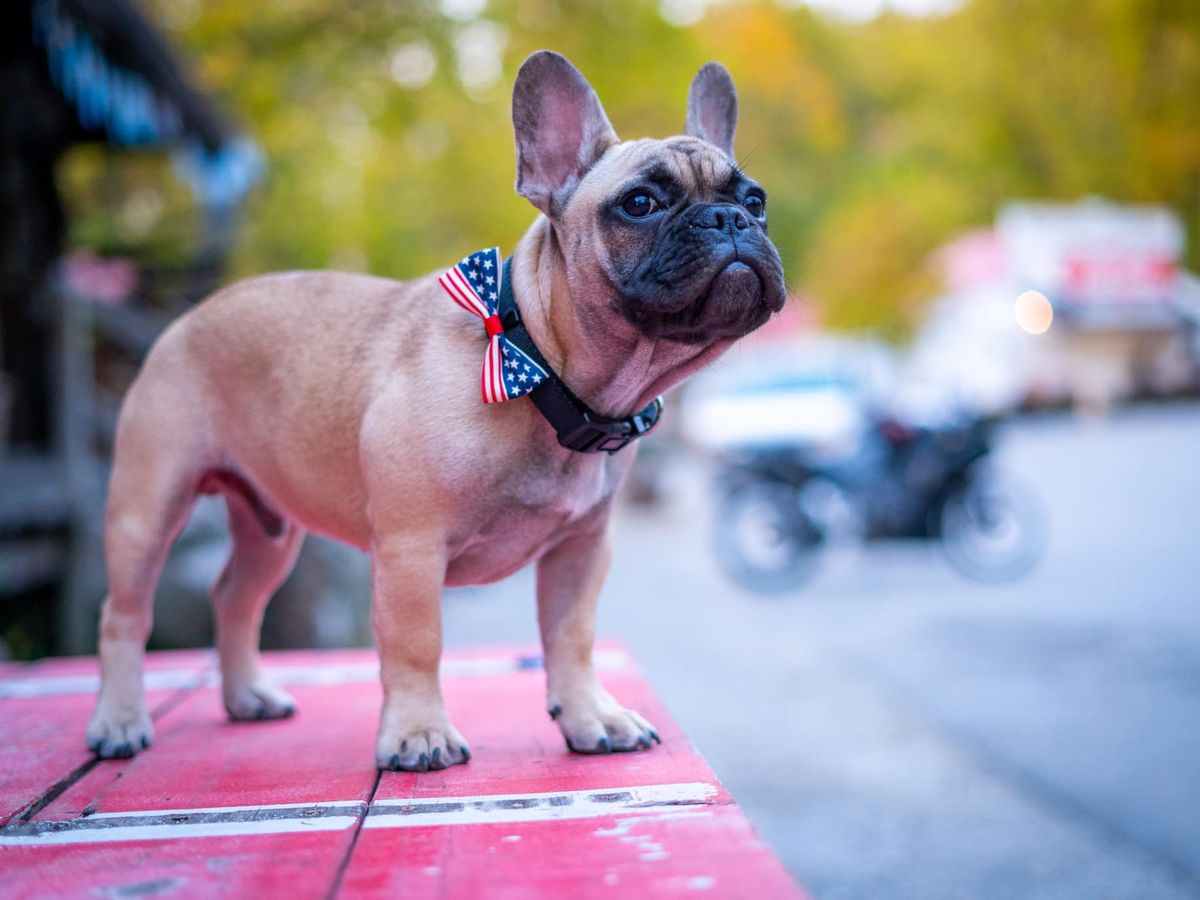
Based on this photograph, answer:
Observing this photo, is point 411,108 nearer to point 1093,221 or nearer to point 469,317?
point 469,317

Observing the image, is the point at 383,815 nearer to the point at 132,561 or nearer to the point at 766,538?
the point at 132,561

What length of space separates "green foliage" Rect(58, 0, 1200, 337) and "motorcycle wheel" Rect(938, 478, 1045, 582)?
3752 mm

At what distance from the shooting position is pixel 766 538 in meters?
10.6

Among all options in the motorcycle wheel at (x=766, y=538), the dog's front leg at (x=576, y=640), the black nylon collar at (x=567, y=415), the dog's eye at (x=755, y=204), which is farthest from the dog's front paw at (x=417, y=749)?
the motorcycle wheel at (x=766, y=538)

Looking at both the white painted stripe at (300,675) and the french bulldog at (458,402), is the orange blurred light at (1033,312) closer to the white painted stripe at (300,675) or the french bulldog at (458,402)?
the white painted stripe at (300,675)

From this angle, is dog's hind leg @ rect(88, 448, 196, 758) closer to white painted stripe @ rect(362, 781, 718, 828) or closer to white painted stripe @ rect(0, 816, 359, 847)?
white painted stripe @ rect(0, 816, 359, 847)

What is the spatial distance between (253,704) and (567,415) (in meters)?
1.40

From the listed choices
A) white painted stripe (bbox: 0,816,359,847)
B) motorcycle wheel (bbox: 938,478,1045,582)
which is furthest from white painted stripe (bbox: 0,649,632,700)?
motorcycle wheel (bbox: 938,478,1045,582)

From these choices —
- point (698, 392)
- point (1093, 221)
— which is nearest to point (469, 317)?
point (698, 392)

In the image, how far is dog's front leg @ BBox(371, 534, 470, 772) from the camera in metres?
2.28

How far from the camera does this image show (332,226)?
17719mm

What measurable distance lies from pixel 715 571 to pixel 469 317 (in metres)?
9.61

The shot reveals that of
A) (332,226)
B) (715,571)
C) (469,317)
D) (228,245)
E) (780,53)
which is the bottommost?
(715,571)

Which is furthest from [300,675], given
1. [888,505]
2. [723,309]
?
[888,505]
